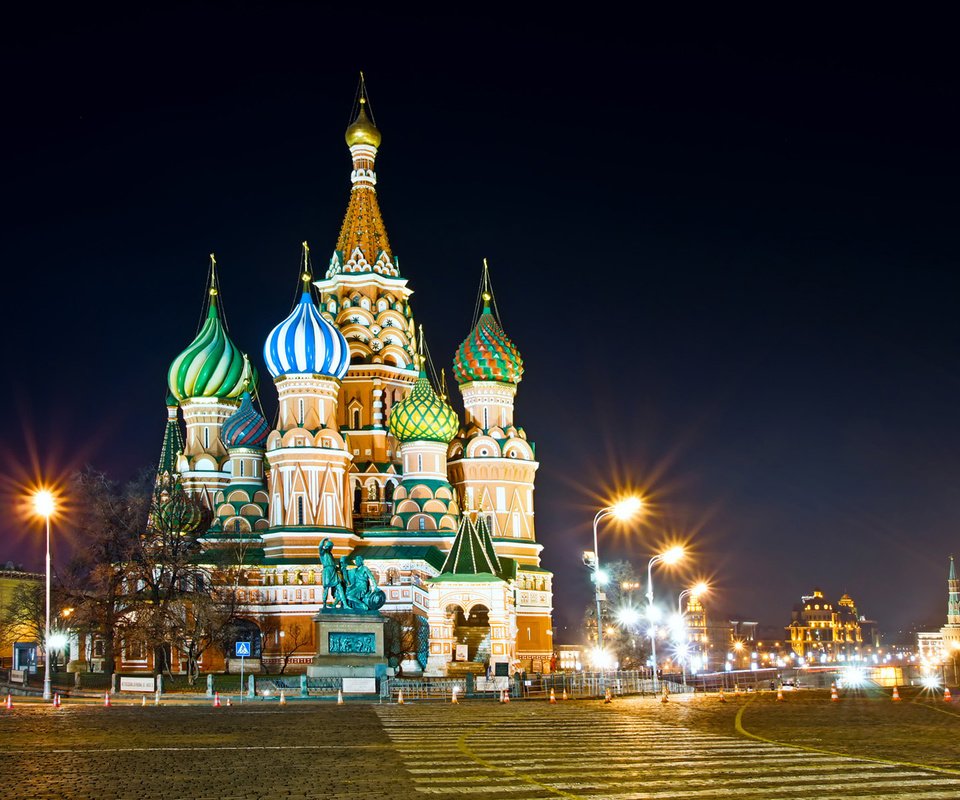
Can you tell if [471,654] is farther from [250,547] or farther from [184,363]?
[184,363]

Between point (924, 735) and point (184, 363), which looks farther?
point (184, 363)

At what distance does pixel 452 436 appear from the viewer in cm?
7412

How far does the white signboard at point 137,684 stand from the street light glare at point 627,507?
19045 millimetres

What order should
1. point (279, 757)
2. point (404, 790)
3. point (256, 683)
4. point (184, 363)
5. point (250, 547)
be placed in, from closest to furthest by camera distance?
point (404, 790) → point (279, 757) → point (256, 683) → point (250, 547) → point (184, 363)

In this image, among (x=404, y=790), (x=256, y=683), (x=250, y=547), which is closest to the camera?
(x=404, y=790)

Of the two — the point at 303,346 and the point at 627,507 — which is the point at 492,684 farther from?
the point at 303,346

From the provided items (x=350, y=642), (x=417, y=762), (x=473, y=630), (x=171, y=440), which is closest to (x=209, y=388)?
(x=171, y=440)

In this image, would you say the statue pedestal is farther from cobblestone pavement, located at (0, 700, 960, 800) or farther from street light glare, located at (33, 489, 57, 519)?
cobblestone pavement, located at (0, 700, 960, 800)

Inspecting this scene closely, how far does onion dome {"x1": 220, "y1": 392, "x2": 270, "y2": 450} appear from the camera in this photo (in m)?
74.8

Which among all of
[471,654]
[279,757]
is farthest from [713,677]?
[279,757]

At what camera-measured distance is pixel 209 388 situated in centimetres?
7875

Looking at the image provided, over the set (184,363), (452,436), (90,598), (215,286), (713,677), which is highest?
(215,286)

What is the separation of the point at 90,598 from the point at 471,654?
748 inches

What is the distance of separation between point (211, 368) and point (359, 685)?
127 feet
